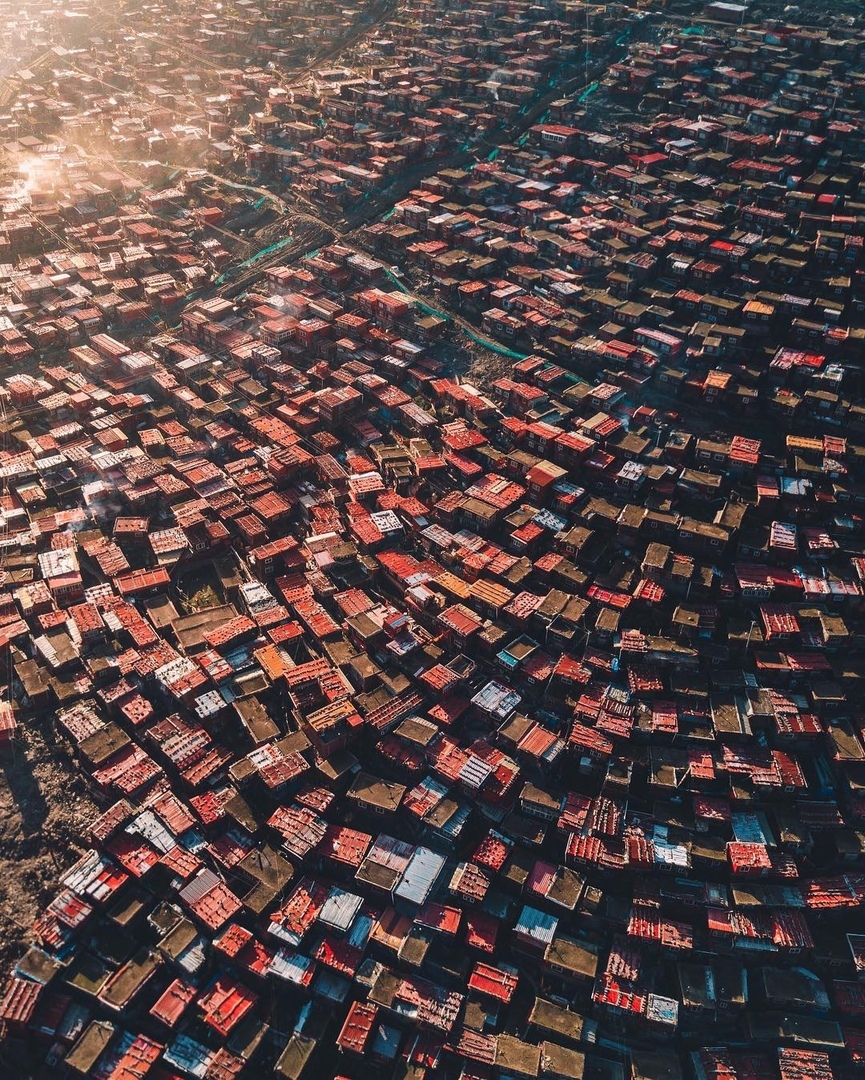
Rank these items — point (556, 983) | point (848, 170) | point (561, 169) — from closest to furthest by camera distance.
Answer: point (556, 983) → point (848, 170) → point (561, 169)

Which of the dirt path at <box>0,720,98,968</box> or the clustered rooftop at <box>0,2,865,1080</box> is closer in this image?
the clustered rooftop at <box>0,2,865,1080</box>

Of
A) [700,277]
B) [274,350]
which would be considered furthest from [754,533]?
[274,350]

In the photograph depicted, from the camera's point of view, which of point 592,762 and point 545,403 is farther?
point 545,403

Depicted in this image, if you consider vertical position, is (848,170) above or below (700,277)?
above

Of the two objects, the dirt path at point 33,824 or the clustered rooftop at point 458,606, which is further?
the dirt path at point 33,824

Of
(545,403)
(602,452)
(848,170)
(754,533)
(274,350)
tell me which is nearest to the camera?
(754,533)

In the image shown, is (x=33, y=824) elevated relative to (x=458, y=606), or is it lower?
lower

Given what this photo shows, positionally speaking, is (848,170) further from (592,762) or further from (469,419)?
(592,762)

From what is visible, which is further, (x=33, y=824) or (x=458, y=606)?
(x=458, y=606)
